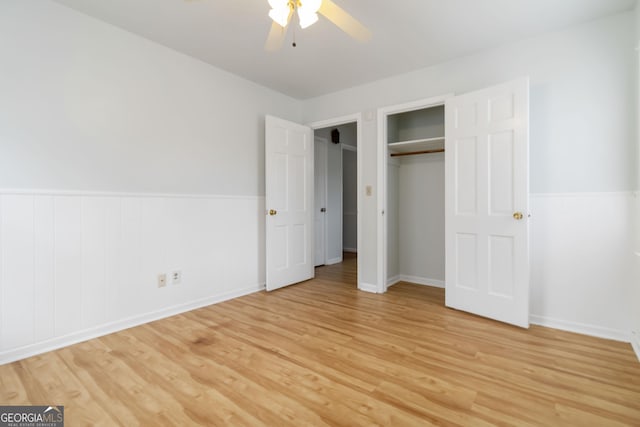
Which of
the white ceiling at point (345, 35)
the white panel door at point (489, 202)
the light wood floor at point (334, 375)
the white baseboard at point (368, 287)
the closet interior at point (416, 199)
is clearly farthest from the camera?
the closet interior at point (416, 199)

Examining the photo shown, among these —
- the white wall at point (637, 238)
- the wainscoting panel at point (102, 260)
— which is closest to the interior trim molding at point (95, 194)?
the wainscoting panel at point (102, 260)

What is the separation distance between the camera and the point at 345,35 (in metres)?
2.59

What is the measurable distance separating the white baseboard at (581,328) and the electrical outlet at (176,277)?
3.22m

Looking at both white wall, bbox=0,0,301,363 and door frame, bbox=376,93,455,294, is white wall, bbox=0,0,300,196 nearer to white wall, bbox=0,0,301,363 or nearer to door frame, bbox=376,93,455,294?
white wall, bbox=0,0,301,363

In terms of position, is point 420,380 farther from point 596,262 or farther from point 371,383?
point 596,262

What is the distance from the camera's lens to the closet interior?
12.4ft

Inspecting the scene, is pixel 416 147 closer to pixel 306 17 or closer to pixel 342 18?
pixel 342 18

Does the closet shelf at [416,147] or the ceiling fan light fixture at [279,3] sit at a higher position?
the ceiling fan light fixture at [279,3]

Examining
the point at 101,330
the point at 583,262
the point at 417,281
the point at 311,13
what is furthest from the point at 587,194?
the point at 101,330

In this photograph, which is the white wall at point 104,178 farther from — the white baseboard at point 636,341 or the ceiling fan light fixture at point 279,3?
the white baseboard at point 636,341

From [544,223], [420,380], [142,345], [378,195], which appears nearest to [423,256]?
[378,195]

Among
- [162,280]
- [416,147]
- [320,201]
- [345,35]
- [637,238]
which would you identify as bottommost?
[162,280]

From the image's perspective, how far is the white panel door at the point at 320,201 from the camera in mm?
5211

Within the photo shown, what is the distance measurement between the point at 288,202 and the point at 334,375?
233 centimetres
